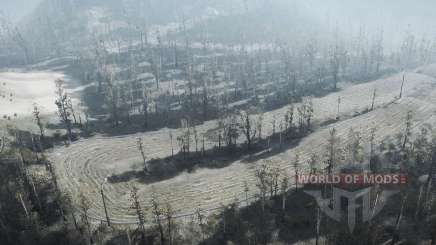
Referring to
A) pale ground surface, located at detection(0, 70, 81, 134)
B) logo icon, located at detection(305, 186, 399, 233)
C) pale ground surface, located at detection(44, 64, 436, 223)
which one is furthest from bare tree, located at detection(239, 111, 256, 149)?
pale ground surface, located at detection(0, 70, 81, 134)

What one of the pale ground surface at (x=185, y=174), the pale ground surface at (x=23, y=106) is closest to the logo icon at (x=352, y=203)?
the pale ground surface at (x=185, y=174)

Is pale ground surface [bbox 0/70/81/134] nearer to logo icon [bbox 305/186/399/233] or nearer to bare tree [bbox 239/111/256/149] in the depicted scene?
bare tree [bbox 239/111/256/149]

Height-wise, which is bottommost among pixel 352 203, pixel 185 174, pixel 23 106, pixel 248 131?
pixel 352 203

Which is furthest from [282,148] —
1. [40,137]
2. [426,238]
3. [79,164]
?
[40,137]

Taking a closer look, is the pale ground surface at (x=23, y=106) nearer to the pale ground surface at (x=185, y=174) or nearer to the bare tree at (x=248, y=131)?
the pale ground surface at (x=185, y=174)

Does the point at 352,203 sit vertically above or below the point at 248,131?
below

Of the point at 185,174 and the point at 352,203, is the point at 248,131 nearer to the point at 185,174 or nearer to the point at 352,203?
the point at 185,174

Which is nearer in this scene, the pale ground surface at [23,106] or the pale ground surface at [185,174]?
the pale ground surface at [185,174]

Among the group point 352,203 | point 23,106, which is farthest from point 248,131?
point 23,106

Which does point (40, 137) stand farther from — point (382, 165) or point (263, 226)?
point (382, 165)
